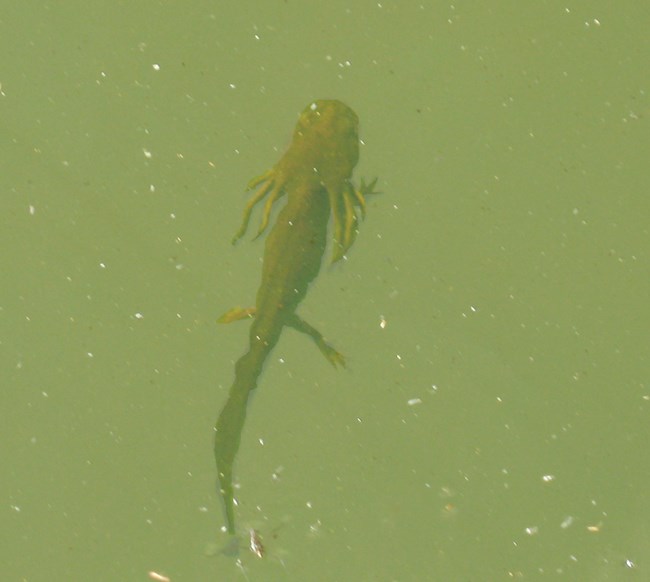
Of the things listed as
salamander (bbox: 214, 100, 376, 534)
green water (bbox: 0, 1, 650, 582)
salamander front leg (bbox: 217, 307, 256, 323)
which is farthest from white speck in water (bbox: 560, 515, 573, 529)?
salamander front leg (bbox: 217, 307, 256, 323)

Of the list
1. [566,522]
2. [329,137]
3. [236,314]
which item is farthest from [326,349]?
[566,522]

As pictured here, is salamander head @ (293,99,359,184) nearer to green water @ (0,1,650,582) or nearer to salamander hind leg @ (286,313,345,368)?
green water @ (0,1,650,582)

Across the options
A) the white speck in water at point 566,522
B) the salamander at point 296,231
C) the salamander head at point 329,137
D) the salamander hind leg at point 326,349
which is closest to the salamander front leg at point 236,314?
the salamander at point 296,231

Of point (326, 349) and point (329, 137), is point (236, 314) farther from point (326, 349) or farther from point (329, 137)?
point (329, 137)

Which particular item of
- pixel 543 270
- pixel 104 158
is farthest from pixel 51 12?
pixel 543 270

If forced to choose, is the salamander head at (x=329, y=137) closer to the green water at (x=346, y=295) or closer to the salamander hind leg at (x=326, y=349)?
the green water at (x=346, y=295)

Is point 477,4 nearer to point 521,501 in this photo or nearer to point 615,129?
point 615,129
